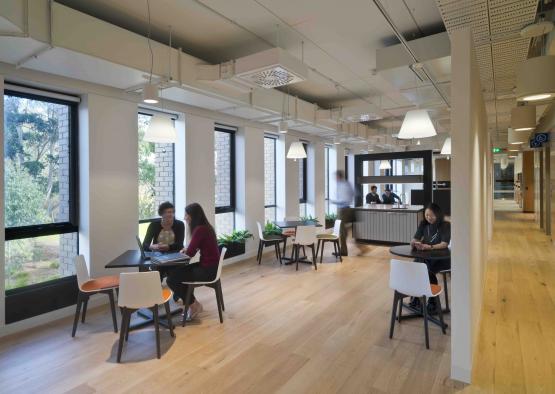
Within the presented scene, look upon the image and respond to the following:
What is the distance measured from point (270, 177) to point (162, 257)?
186 inches

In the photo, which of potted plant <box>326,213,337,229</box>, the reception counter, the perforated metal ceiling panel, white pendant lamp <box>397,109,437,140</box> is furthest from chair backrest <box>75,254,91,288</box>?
potted plant <box>326,213,337,229</box>

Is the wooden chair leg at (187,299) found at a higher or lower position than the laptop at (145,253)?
lower

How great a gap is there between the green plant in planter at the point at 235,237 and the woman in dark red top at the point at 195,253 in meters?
2.53

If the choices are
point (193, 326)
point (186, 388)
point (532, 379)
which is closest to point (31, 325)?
point (193, 326)

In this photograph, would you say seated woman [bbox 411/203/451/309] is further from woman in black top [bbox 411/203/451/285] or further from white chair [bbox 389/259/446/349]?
white chair [bbox 389/259/446/349]

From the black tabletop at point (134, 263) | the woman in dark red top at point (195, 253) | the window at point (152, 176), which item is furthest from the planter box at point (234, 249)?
the black tabletop at point (134, 263)

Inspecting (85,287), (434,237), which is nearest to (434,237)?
(434,237)

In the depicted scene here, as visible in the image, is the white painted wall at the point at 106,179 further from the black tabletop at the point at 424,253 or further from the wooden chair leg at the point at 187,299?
the black tabletop at the point at 424,253

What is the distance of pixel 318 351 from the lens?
10.4 ft

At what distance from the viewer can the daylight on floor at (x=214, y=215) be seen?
9.01 ft

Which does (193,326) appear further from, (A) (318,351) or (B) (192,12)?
(B) (192,12)

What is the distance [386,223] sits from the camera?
290 inches

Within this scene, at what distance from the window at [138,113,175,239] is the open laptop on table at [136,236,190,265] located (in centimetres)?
151

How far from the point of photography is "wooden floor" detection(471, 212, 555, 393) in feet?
8.77
